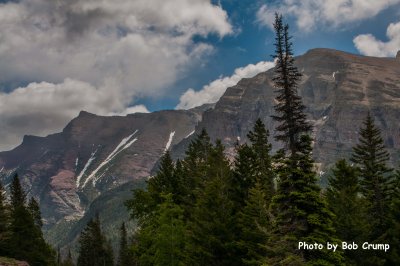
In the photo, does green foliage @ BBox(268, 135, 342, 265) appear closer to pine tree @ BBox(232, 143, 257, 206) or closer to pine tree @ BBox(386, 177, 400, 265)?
pine tree @ BBox(386, 177, 400, 265)

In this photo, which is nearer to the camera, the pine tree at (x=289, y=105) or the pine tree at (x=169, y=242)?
the pine tree at (x=289, y=105)

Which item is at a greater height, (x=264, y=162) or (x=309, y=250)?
(x=264, y=162)

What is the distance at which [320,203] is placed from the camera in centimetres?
3259

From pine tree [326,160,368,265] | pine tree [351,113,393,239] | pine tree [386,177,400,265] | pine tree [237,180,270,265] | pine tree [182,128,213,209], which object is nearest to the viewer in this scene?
pine tree [237,180,270,265]

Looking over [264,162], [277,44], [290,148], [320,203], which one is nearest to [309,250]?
[320,203]

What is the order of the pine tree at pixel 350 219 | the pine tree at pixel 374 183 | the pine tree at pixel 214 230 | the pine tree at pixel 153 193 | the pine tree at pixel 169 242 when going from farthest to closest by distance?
the pine tree at pixel 153 193 < the pine tree at pixel 374 183 < the pine tree at pixel 169 242 < the pine tree at pixel 350 219 < the pine tree at pixel 214 230

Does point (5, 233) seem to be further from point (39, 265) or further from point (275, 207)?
point (275, 207)

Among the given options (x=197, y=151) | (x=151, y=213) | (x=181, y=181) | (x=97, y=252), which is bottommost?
(x=97, y=252)

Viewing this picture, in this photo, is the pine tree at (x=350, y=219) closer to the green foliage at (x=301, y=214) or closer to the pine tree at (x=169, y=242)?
the green foliage at (x=301, y=214)

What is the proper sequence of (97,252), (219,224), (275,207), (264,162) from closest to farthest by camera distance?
(275,207) → (219,224) → (264,162) → (97,252)

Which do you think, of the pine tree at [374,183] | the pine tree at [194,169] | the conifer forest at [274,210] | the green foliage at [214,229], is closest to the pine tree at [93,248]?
the conifer forest at [274,210]

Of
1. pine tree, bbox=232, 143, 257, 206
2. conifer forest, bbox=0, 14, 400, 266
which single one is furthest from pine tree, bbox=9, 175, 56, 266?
pine tree, bbox=232, 143, 257, 206

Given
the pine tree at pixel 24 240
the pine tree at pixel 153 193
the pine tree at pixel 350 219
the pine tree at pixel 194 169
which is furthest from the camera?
the pine tree at pixel 24 240

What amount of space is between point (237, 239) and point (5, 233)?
34.3 metres
